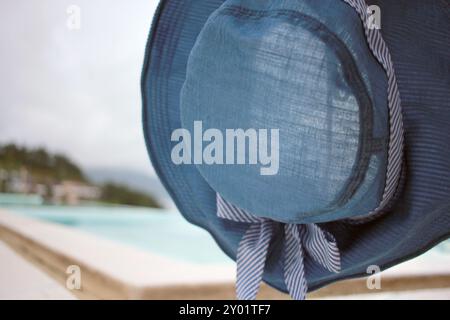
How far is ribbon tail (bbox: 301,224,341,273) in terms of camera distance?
524 mm

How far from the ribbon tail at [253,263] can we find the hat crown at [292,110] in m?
0.07

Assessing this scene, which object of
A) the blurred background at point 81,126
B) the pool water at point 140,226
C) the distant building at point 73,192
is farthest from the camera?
the distant building at point 73,192

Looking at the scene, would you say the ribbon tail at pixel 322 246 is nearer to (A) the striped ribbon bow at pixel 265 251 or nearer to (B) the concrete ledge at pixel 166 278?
(A) the striped ribbon bow at pixel 265 251

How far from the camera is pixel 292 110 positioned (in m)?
0.44

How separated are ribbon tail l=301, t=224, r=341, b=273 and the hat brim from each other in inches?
0.8

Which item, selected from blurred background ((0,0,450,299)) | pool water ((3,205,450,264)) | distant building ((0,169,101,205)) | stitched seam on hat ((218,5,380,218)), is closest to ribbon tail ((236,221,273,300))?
stitched seam on hat ((218,5,380,218))

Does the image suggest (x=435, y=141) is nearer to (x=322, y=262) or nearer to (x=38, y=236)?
(x=322, y=262)

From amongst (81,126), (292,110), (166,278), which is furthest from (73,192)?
(292,110)

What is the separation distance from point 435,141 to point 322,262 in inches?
6.2

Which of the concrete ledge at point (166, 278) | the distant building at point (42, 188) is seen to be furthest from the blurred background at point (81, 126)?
the concrete ledge at point (166, 278)

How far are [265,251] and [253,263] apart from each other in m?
0.02

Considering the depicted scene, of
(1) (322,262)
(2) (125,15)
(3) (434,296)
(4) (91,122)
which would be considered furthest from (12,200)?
(1) (322,262)

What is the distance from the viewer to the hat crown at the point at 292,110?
0.42 metres

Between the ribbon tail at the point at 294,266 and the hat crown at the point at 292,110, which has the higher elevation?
the hat crown at the point at 292,110
